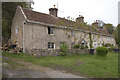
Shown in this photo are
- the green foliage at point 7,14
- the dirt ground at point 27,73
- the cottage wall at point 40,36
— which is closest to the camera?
the dirt ground at point 27,73

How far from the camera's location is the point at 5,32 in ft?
68.0

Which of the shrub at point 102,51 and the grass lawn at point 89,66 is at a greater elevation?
the shrub at point 102,51

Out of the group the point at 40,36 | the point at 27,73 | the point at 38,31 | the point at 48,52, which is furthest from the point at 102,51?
the point at 27,73

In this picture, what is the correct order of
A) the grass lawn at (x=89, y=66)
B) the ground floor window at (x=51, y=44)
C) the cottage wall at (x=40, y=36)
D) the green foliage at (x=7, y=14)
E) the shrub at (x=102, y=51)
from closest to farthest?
1. the grass lawn at (x=89, y=66)
2. the shrub at (x=102, y=51)
3. the cottage wall at (x=40, y=36)
4. the green foliage at (x=7, y=14)
5. the ground floor window at (x=51, y=44)

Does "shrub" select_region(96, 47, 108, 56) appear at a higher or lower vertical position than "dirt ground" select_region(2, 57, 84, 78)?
higher

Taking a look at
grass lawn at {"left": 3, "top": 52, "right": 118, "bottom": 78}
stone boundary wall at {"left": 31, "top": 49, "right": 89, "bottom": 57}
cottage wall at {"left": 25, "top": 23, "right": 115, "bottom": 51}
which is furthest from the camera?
cottage wall at {"left": 25, "top": 23, "right": 115, "bottom": 51}

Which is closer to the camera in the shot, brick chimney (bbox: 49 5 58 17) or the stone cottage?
the stone cottage

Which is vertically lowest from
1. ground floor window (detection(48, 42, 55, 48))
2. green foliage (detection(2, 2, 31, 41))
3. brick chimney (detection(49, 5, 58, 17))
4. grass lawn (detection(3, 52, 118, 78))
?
grass lawn (detection(3, 52, 118, 78))

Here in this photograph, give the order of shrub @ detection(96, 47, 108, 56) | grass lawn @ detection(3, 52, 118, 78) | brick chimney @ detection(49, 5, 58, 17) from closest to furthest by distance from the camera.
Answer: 1. grass lawn @ detection(3, 52, 118, 78)
2. shrub @ detection(96, 47, 108, 56)
3. brick chimney @ detection(49, 5, 58, 17)

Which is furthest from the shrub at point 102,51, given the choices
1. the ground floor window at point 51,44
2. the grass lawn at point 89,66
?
the ground floor window at point 51,44

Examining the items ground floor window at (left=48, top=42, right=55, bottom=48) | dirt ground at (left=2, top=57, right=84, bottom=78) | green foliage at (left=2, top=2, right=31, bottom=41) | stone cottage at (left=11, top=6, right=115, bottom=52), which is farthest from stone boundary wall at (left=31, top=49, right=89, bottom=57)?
green foliage at (left=2, top=2, right=31, bottom=41)

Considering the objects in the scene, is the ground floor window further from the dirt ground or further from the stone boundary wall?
the dirt ground

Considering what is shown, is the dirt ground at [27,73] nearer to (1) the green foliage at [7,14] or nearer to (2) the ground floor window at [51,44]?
(2) the ground floor window at [51,44]

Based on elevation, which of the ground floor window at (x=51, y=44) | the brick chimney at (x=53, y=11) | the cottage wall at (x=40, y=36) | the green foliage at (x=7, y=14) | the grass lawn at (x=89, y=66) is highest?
the brick chimney at (x=53, y=11)
